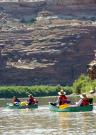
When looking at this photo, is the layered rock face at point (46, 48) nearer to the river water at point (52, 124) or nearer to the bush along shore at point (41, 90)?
the bush along shore at point (41, 90)

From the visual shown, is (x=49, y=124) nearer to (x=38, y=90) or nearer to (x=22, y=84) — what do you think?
(x=38, y=90)

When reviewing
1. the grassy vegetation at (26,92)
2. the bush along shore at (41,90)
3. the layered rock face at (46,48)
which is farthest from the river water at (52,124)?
the layered rock face at (46,48)

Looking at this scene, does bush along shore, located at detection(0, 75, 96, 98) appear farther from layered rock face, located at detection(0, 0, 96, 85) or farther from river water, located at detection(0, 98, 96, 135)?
river water, located at detection(0, 98, 96, 135)

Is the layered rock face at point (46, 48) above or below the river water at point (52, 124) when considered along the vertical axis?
above

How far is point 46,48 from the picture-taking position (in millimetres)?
147125

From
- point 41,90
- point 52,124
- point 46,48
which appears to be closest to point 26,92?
point 41,90

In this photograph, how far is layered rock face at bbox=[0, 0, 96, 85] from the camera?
14100 cm

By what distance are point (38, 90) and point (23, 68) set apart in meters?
23.4

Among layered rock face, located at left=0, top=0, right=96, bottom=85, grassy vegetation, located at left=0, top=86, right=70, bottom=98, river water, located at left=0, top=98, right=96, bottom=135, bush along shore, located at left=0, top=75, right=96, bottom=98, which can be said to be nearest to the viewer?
river water, located at left=0, top=98, right=96, bottom=135

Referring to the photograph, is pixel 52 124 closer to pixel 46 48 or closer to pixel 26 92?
pixel 26 92

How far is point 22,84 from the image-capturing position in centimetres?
13850

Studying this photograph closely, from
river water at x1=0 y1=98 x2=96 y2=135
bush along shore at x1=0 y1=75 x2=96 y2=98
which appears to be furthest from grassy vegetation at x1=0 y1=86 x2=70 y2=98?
river water at x1=0 y1=98 x2=96 y2=135

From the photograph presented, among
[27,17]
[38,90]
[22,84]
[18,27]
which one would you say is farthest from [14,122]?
[27,17]

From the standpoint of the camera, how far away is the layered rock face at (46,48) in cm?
14100
